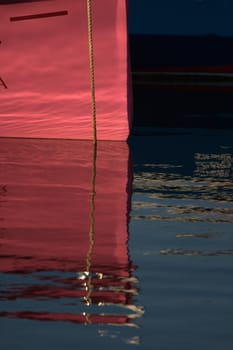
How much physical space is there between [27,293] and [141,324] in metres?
0.61

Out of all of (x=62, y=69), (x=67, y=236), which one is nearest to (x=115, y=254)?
(x=67, y=236)

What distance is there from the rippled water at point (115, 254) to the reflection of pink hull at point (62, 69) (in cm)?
220

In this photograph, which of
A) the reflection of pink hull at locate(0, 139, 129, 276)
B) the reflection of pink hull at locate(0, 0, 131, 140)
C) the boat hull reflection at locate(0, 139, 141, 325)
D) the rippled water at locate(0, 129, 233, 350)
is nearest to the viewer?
the rippled water at locate(0, 129, 233, 350)

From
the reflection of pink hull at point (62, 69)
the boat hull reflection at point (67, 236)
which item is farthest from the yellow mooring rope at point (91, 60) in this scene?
the boat hull reflection at point (67, 236)

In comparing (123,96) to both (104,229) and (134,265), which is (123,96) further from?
(134,265)

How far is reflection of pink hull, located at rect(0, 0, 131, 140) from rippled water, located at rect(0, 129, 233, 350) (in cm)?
220

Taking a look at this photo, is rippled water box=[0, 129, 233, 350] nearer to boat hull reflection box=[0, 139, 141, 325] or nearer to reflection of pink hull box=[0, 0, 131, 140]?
boat hull reflection box=[0, 139, 141, 325]

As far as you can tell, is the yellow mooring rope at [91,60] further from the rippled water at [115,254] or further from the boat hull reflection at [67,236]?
the rippled water at [115,254]

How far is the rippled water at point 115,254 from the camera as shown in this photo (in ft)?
12.0

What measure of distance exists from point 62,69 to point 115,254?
6.91m

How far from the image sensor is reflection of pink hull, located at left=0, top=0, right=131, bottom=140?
11.6 metres

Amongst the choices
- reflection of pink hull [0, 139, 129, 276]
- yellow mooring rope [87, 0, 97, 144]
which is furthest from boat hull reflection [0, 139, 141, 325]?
yellow mooring rope [87, 0, 97, 144]

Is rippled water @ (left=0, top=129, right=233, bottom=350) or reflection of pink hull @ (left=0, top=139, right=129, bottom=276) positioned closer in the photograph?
rippled water @ (left=0, top=129, right=233, bottom=350)

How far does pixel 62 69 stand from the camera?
11.8 metres
